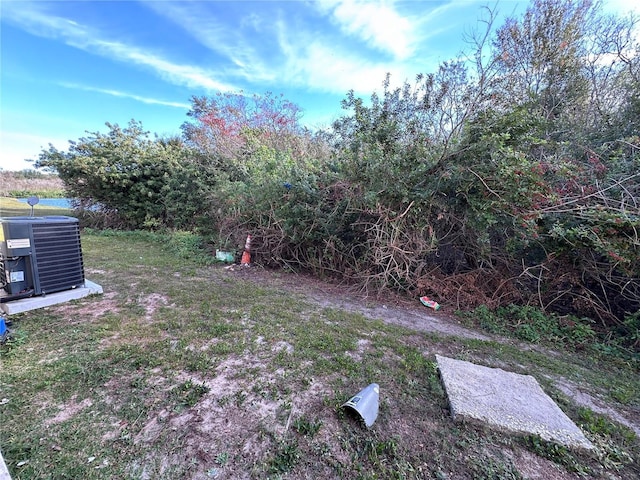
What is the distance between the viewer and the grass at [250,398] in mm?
1299

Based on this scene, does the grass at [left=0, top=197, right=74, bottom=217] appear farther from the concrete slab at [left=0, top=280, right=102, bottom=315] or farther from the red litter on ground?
the red litter on ground

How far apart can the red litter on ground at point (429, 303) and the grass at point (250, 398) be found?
89 centimetres

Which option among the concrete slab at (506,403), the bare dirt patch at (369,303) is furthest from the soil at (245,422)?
the bare dirt patch at (369,303)

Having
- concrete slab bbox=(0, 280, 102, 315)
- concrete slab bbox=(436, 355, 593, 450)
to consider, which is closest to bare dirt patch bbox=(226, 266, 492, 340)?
concrete slab bbox=(436, 355, 593, 450)

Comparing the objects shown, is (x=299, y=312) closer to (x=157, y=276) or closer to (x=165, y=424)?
(x=165, y=424)

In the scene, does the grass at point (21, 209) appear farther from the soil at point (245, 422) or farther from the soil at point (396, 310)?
the soil at point (245, 422)

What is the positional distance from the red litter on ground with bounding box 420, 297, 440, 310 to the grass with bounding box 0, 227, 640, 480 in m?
0.89

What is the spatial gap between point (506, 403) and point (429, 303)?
1.96m

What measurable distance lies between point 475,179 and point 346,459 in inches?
130

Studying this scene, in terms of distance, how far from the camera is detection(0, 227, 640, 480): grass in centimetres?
130

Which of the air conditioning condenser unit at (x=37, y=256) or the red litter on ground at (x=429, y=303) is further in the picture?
the red litter on ground at (x=429, y=303)

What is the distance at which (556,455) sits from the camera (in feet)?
4.74

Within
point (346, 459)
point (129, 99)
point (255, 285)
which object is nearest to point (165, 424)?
point (346, 459)

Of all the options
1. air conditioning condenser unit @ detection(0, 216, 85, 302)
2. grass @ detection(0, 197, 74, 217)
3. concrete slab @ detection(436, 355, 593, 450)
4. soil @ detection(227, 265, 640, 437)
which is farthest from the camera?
grass @ detection(0, 197, 74, 217)
